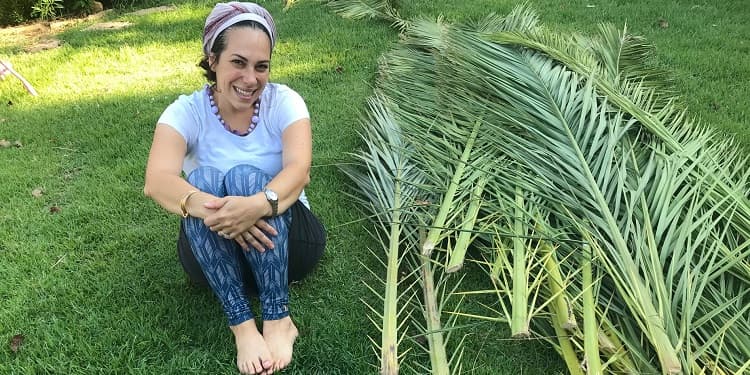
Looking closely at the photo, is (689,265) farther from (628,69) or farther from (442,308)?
(628,69)

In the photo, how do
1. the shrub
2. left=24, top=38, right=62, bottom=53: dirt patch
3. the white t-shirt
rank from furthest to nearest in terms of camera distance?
the shrub, left=24, top=38, right=62, bottom=53: dirt patch, the white t-shirt

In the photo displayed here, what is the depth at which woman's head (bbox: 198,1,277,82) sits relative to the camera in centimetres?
166

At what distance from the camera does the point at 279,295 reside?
1736mm

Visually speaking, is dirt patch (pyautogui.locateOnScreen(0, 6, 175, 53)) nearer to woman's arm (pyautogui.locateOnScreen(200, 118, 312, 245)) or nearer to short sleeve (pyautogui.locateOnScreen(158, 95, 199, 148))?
short sleeve (pyautogui.locateOnScreen(158, 95, 199, 148))

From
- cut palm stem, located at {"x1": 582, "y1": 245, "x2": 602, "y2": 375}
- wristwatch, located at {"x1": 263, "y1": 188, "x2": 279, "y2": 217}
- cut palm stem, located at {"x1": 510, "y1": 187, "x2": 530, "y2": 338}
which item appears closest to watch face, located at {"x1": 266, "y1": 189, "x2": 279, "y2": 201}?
wristwatch, located at {"x1": 263, "y1": 188, "x2": 279, "y2": 217}

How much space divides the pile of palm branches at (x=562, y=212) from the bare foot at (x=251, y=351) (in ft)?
1.09

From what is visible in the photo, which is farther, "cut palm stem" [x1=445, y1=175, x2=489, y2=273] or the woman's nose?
the woman's nose

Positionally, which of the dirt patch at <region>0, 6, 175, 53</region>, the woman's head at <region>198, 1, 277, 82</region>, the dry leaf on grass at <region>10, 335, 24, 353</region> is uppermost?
the woman's head at <region>198, 1, 277, 82</region>

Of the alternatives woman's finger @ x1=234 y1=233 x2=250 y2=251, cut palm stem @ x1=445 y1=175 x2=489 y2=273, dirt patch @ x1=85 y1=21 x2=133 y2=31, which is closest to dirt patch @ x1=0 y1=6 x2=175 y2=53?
dirt patch @ x1=85 y1=21 x2=133 y2=31

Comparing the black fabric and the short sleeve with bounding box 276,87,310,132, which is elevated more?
the short sleeve with bounding box 276,87,310,132

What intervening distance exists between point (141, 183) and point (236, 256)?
1.17 metres

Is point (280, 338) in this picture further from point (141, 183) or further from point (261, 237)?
point (141, 183)

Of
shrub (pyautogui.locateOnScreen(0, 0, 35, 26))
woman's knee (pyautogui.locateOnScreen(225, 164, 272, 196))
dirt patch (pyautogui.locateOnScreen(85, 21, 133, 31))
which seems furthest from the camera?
shrub (pyautogui.locateOnScreen(0, 0, 35, 26))

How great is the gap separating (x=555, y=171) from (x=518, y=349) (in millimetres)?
635
